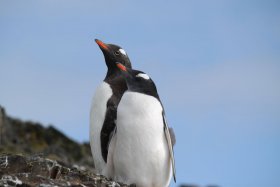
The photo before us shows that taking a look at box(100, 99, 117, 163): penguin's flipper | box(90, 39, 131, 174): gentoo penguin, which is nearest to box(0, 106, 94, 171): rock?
box(90, 39, 131, 174): gentoo penguin

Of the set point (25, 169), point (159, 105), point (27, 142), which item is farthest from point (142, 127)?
point (27, 142)

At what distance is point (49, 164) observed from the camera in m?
8.97

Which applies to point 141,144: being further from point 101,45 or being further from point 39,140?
point 39,140

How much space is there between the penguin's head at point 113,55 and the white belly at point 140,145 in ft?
8.20

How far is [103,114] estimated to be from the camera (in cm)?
1240

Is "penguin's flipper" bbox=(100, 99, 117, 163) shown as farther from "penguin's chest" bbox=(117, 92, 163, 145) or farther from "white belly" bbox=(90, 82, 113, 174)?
"penguin's chest" bbox=(117, 92, 163, 145)

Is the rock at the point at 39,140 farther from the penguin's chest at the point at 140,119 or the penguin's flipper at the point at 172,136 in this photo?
the penguin's chest at the point at 140,119

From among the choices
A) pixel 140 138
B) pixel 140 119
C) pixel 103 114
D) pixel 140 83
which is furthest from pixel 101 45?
pixel 140 138

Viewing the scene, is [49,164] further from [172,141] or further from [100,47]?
[100,47]

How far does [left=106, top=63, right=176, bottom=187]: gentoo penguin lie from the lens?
10.9m

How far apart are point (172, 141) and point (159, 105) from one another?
2.39 ft

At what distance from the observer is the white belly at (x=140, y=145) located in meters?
10.9

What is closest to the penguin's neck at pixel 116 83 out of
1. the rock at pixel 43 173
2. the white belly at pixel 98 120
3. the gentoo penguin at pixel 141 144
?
the white belly at pixel 98 120

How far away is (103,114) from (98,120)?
152 mm
